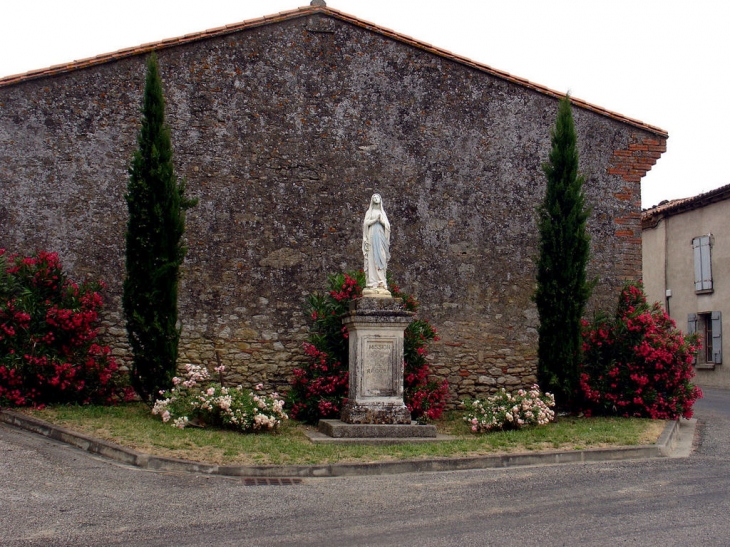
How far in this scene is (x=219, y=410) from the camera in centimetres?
998

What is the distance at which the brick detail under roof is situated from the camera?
547 inches

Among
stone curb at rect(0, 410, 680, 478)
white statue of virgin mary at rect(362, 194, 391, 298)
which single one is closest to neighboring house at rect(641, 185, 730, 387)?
stone curb at rect(0, 410, 680, 478)

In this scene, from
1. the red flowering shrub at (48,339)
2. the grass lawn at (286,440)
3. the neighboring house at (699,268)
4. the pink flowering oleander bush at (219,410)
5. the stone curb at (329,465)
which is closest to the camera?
the stone curb at (329,465)

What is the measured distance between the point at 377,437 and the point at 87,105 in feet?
24.6

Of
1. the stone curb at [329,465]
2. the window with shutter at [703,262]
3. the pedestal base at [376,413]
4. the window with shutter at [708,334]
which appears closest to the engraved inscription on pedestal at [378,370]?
the pedestal base at [376,413]

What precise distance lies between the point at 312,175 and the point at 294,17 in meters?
2.91

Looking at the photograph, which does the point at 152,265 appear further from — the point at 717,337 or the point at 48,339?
the point at 717,337

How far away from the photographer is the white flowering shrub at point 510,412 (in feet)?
35.4

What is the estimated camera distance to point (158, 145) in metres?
11.1

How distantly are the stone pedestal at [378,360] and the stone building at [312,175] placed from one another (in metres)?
2.70

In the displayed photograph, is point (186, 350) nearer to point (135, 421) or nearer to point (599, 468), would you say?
point (135, 421)

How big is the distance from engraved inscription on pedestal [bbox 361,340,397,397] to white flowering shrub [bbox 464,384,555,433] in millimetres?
1601

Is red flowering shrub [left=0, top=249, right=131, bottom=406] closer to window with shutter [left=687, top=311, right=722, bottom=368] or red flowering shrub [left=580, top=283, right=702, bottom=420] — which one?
red flowering shrub [left=580, top=283, right=702, bottom=420]

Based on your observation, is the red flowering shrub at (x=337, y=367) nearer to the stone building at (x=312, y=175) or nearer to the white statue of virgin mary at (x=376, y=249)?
the stone building at (x=312, y=175)
